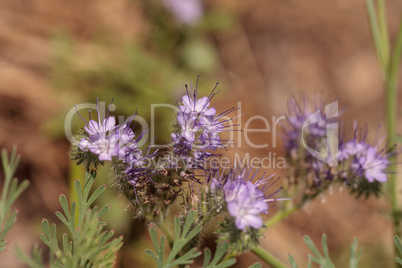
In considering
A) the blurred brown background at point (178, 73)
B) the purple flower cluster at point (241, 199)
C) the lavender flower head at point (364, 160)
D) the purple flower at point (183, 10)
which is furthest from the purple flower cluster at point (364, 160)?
the purple flower at point (183, 10)

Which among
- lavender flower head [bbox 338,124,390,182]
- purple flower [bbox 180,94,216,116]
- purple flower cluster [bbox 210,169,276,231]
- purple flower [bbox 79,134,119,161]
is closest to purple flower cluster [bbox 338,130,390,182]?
lavender flower head [bbox 338,124,390,182]

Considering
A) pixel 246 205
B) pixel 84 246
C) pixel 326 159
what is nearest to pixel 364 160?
pixel 326 159

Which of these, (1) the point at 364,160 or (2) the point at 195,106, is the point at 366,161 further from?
(2) the point at 195,106

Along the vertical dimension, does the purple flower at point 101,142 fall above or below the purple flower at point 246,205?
above

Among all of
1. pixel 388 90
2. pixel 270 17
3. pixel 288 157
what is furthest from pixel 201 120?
pixel 270 17

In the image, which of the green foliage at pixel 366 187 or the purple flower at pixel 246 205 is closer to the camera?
the purple flower at pixel 246 205

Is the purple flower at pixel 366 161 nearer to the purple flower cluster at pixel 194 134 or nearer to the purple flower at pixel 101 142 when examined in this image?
the purple flower cluster at pixel 194 134
